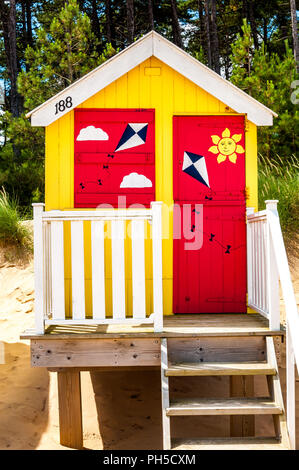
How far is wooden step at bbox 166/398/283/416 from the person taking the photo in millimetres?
3744

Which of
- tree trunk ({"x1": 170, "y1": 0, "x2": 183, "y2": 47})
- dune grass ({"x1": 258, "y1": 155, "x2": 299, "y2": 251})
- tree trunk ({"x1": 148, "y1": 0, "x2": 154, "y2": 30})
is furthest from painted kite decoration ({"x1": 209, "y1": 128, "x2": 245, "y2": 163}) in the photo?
tree trunk ({"x1": 148, "y1": 0, "x2": 154, "y2": 30})

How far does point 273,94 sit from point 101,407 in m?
8.23

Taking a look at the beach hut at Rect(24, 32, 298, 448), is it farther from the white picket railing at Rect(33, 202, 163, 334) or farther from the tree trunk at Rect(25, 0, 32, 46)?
the tree trunk at Rect(25, 0, 32, 46)

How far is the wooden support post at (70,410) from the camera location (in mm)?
4664

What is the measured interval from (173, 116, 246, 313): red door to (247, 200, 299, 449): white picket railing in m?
0.22

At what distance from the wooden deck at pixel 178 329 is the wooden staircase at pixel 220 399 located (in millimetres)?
111

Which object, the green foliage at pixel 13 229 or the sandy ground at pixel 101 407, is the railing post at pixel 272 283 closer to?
the sandy ground at pixel 101 407

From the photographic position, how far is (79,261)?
14.7 ft

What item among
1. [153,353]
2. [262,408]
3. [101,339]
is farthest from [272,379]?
[101,339]

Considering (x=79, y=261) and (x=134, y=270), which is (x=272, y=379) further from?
(x=79, y=261)

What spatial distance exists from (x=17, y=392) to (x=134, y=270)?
9.28 ft

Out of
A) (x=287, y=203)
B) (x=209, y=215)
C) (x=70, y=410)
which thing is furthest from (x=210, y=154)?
(x=287, y=203)

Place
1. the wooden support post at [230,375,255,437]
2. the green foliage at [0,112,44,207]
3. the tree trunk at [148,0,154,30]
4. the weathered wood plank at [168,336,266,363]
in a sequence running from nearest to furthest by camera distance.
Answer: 1. the weathered wood plank at [168,336,266,363]
2. the wooden support post at [230,375,255,437]
3. the green foliage at [0,112,44,207]
4. the tree trunk at [148,0,154,30]

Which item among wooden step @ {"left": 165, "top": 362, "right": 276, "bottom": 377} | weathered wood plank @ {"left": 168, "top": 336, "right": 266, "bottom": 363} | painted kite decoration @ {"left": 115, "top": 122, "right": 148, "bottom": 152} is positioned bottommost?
wooden step @ {"left": 165, "top": 362, "right": 276, "bottom": 377}
